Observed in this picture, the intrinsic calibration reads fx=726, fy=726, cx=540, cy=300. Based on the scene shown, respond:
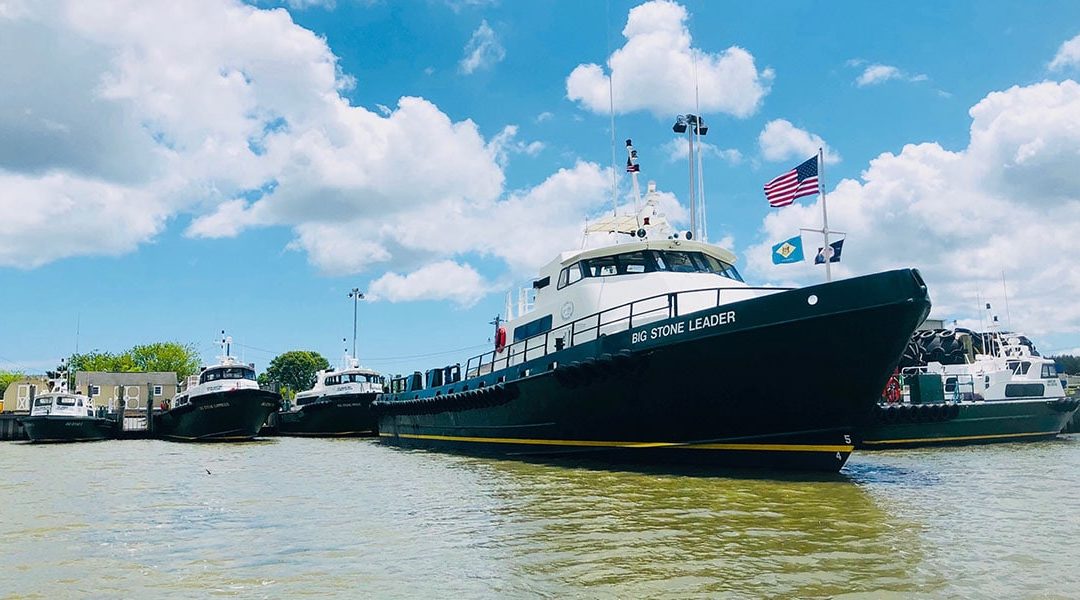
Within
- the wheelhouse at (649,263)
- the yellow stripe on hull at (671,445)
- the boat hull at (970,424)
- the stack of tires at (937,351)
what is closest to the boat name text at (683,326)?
the yellow stripe on hull at (671,445)

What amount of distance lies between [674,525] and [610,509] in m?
1.25

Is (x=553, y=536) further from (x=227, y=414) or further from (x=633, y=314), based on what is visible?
(x=227, y=414)

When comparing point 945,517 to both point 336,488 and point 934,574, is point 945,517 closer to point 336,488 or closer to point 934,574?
point 934,574

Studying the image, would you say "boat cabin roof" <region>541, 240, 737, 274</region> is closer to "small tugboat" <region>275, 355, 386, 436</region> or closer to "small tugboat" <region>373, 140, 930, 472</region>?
"small tugboat" <region>373, 140, 930, 472</region>

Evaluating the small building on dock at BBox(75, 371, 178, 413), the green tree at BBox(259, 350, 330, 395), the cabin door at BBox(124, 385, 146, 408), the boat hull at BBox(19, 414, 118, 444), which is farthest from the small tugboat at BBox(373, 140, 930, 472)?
the green tree at BBox(259, 350, 330, 395)

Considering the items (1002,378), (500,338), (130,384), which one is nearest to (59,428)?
(500,338)

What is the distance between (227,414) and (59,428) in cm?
899

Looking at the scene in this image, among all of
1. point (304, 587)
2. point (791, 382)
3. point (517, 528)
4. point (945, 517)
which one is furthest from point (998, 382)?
point (304, 587)

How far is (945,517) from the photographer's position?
27.6 ft

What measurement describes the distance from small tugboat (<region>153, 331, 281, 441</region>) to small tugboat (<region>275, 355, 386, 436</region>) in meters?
3.18

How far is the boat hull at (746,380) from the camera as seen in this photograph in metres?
10.8

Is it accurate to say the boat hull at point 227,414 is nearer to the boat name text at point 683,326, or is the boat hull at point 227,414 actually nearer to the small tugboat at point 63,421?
the small tugboat at point 63,421

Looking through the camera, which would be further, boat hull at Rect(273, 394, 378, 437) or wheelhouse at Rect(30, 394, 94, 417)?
boat hull at Rect(273, 394, 378, 437)

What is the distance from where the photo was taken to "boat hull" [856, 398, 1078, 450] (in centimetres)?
2195
